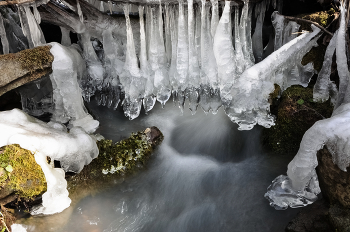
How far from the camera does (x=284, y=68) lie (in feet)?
15.0

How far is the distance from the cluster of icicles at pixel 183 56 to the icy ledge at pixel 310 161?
1526mm

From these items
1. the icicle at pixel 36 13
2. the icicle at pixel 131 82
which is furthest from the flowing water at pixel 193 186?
the icicle at pixel 36 13

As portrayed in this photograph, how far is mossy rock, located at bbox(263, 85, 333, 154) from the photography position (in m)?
4.23

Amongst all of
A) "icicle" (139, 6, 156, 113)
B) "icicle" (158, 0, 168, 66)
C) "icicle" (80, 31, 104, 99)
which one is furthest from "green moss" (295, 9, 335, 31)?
"icicle" (80, 31, 104, 99)

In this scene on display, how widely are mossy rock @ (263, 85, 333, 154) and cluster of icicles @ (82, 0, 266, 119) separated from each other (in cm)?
87

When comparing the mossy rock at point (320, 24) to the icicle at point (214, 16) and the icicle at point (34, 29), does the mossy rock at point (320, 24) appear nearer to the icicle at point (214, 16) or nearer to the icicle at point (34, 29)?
the icicle at point (214, 16)

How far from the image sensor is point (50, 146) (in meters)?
3.70

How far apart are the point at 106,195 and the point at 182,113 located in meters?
2.27

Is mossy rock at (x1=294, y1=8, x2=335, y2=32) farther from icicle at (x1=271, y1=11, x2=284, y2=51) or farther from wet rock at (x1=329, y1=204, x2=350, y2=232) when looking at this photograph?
wet rock at (x1=329, y1=204, x2=350, y2=232)

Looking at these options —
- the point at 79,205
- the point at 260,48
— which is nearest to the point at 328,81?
the point at 260,48

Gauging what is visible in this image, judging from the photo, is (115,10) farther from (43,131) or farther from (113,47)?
(43,131)

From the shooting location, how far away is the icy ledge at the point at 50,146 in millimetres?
3543

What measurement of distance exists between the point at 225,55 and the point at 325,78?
60.8 inches

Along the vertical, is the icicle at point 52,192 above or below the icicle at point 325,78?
→ below
